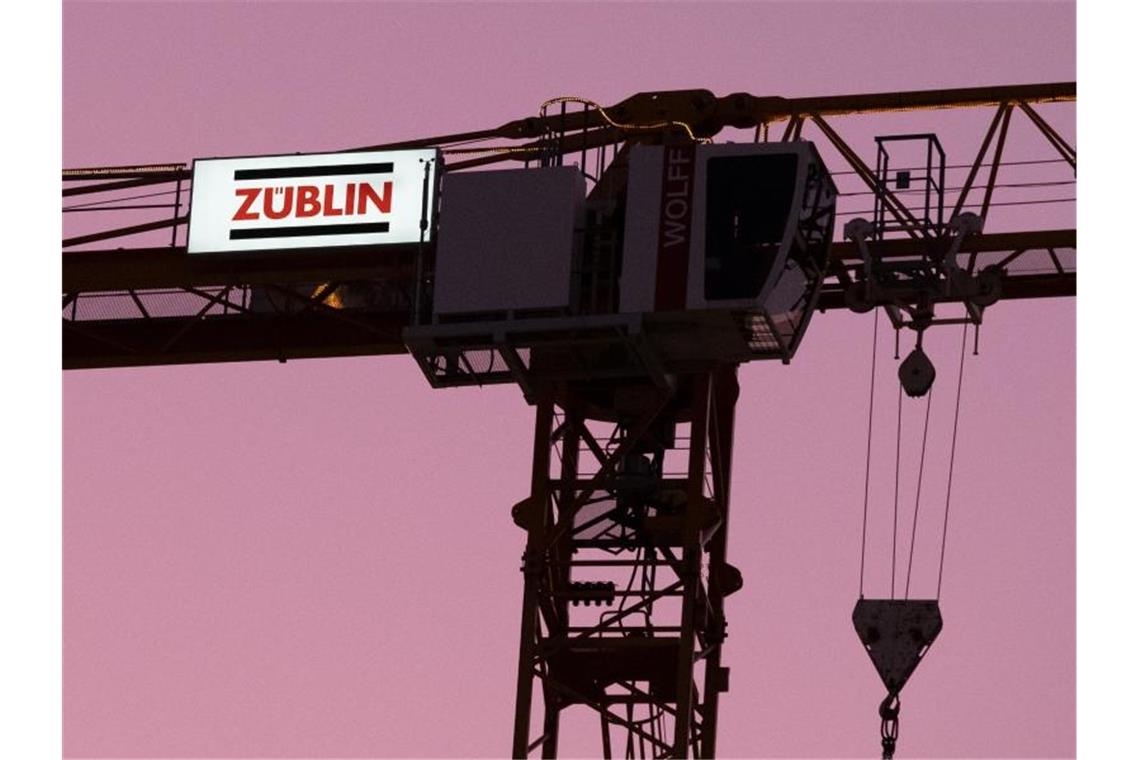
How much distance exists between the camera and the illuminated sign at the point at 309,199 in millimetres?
43406

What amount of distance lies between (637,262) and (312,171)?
665cm

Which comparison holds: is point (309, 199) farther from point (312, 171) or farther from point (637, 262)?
point (637, 262)

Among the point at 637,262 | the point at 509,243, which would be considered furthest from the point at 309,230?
the point at 637,262

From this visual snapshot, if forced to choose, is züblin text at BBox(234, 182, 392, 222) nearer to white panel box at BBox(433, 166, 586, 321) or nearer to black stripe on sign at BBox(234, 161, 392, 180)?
black stripe on sign at BBox(234, 161, 392, 180)

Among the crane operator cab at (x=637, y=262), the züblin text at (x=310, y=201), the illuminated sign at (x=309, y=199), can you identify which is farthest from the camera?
the züblin text at (x=310, y=201)

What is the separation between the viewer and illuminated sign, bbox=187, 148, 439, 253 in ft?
142

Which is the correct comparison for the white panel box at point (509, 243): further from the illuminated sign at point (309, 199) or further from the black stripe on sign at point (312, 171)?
the black stripe on sign at point (312, 171)

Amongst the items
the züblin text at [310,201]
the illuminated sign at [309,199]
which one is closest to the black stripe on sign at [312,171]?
the illuminated sign at [309,199]

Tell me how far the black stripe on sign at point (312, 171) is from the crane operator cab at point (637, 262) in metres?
2.37

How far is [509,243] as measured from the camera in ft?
135

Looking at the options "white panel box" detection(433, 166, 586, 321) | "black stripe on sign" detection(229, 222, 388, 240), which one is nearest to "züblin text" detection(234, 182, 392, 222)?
"black stripe on sign" detection(229, 222, 388, 240)

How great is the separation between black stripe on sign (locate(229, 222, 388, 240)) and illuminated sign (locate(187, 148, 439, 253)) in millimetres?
16
